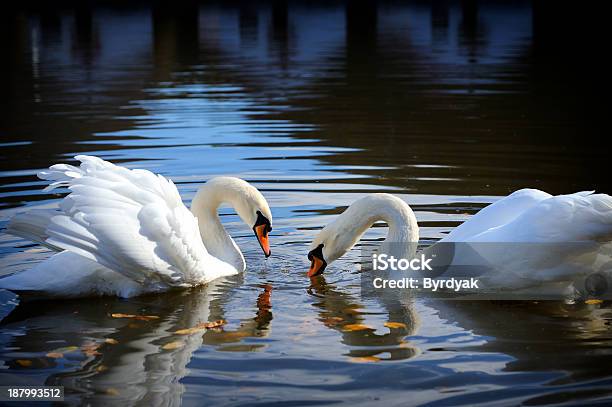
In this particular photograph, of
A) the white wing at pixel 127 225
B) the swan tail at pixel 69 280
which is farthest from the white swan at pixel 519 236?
the swan tail at pixel 69 280

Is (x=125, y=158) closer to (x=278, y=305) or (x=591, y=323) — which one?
(x=278, y=305)

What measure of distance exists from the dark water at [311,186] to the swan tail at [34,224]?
1.76 ft

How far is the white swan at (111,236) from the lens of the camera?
24.4ft

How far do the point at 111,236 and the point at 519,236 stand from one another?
283cm

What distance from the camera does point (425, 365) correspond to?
21.0 ft

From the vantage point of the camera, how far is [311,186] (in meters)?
11.8

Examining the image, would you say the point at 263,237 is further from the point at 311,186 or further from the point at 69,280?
the point at 311,186

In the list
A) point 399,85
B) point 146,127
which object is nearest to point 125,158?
point 146,127

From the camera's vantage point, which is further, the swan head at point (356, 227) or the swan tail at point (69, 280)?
the swan head at point (356, 227)

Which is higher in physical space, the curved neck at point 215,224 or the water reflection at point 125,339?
the curved neck at point 215,224

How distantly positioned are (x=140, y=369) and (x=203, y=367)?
0.38 m

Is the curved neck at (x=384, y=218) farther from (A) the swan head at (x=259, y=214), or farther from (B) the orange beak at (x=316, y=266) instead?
(A) the swan head at (x=259, y=214)

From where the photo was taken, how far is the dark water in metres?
6.28

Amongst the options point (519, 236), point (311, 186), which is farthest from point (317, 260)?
point (311, 186)
